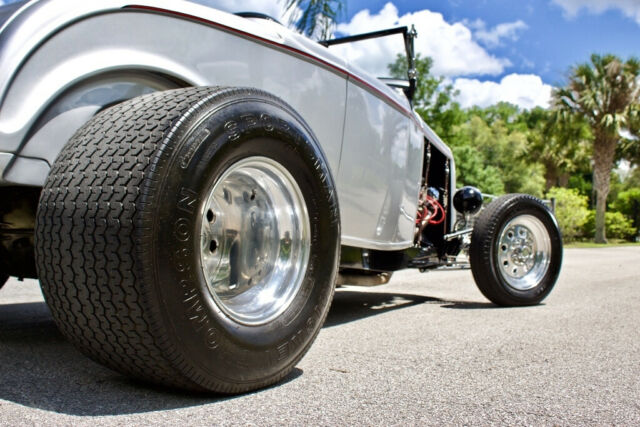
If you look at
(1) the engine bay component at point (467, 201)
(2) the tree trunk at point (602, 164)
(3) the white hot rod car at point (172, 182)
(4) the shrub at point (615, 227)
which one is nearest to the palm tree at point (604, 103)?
(2) the tree trunk at point (602, 164)

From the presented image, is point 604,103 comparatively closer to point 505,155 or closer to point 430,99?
point 430,99

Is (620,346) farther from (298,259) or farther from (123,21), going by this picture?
(123,21)

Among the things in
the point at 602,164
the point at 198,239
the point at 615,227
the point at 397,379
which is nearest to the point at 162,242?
the point at 198,239

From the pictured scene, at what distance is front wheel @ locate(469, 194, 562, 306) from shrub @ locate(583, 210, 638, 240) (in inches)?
1078

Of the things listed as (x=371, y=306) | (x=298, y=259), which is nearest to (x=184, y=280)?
(x=298, y=259)

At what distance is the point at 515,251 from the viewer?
4.68m

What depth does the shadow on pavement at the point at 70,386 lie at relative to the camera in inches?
67.0

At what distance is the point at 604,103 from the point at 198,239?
2792 centimetres

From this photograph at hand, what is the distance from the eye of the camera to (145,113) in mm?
1803

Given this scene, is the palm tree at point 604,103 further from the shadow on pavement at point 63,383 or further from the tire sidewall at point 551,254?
the shadow on pavement at point 63,383

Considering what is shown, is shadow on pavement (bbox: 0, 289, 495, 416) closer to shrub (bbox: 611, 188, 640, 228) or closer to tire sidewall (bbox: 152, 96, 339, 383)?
tire sidewall (bbox: 152, 96, 339, 383)

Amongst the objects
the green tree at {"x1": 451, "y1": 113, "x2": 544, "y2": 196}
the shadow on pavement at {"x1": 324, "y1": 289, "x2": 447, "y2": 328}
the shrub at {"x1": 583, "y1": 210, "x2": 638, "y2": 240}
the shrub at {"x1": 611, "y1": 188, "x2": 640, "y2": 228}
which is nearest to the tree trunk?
the shrub at {"x1": 583, "y1": 210, "x2": 638, "y2": 240}

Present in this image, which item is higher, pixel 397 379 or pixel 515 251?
pixel 515 251

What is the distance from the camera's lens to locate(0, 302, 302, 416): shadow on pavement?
170 centimetres
